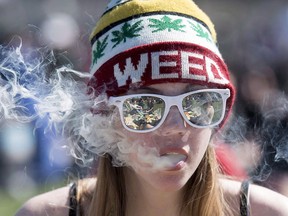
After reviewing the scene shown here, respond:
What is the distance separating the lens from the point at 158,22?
215cm

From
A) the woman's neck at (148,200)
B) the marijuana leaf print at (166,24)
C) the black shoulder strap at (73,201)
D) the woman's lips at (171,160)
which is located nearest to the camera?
the woman's lips at (171,160)

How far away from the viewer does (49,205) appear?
2.45 m

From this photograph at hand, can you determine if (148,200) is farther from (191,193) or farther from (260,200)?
(260,200)

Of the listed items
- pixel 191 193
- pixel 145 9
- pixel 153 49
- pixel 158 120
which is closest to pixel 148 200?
pixel 191 193

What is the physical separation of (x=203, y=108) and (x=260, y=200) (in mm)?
476

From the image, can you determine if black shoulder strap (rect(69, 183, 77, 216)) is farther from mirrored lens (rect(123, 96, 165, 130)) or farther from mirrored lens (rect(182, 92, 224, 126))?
mirrored lens (rect(182, 92, 224, 126))

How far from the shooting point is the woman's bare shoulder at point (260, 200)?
233cm

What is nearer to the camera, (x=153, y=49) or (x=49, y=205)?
(x=153, y=49)

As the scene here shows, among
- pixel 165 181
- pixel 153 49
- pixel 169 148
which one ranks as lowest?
pixel 165 181

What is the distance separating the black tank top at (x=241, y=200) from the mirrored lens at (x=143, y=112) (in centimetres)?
52

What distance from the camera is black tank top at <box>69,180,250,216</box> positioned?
7.68 ft

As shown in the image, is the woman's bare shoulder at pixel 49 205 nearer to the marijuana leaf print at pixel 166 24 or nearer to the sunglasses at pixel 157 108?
the sunglasses at pixel 157 108

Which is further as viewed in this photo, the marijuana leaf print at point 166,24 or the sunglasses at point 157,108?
the marijuana leaf print at point 166,24

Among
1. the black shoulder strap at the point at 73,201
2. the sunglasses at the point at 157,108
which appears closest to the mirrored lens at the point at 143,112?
the sunglasses at the point at 157,108
